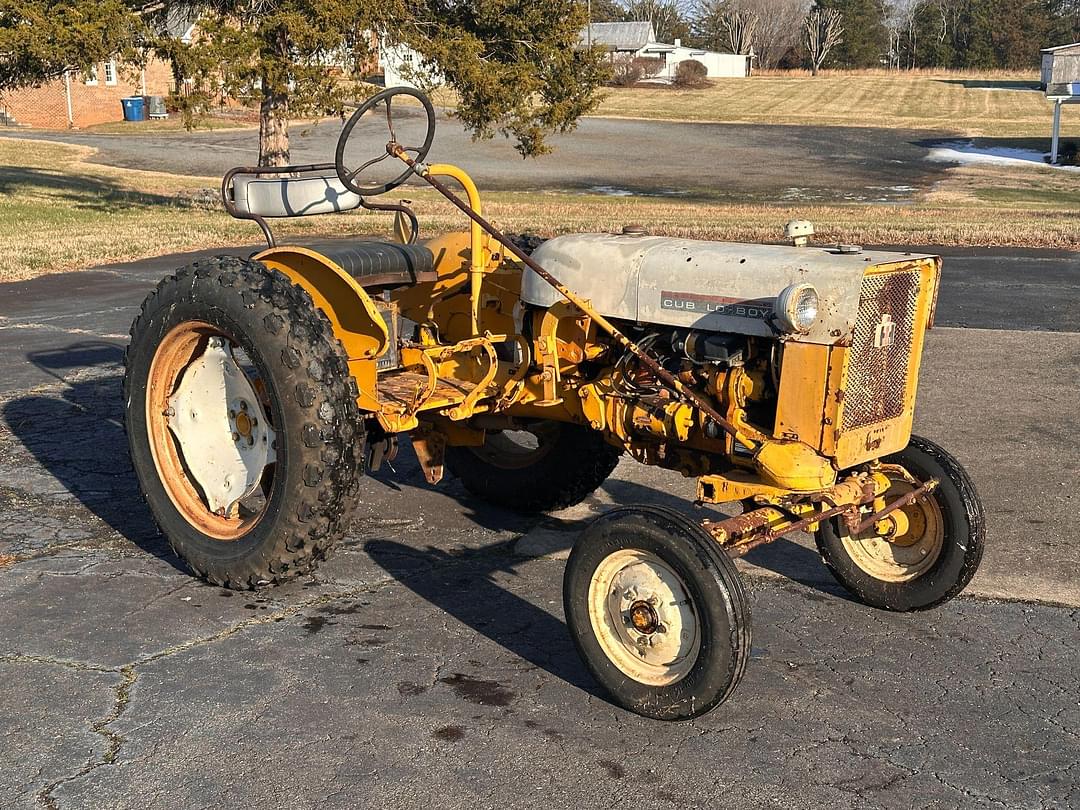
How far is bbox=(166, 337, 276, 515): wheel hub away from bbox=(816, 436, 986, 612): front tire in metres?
2.30

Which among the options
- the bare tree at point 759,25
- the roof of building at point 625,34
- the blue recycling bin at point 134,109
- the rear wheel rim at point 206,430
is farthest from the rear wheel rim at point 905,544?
the bare tree at point 759,25

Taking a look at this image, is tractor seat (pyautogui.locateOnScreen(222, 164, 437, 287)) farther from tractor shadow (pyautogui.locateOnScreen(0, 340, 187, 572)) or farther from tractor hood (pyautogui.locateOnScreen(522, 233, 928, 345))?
tractor shadow (pyautogui.locateOnScreen(0, 340, 187, 572))

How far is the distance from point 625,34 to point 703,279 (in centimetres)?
8457

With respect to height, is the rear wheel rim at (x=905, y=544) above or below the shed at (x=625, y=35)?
below

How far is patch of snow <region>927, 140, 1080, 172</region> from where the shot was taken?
33.6 meters

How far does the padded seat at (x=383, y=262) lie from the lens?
4.93 m

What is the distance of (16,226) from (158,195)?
5.66 meters

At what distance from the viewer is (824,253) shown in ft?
13.4

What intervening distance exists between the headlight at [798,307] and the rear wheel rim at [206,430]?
2.12 meters

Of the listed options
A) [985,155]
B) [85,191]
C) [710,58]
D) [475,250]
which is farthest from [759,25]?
[475,250]

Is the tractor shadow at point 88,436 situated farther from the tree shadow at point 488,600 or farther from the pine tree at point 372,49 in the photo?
the pine tree at point 372,49

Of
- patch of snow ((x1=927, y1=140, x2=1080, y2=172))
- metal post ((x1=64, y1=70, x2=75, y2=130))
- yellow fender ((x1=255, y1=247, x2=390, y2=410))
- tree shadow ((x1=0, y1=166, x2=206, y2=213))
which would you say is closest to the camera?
yellow fender ((x1=255, y1=247, x2=390, y2=410))

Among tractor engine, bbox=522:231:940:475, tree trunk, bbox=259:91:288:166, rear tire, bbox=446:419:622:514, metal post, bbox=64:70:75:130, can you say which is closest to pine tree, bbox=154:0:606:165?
tree trunk, bbox=259:91:288:166

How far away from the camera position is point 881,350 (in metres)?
3.99
